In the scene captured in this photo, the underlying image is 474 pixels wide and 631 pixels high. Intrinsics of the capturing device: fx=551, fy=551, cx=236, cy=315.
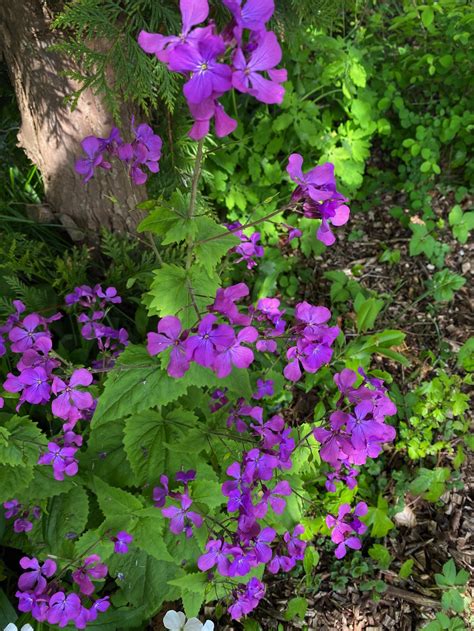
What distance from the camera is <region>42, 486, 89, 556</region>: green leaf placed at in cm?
190

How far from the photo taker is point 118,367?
5.37 feet

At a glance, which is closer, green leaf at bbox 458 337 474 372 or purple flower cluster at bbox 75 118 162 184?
purple flower cluster at bbox 75 118 162 184

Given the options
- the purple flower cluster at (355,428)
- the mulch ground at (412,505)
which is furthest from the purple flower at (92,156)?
the mulch ground at (412,505)

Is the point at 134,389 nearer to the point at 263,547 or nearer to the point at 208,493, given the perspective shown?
the point at 208,493

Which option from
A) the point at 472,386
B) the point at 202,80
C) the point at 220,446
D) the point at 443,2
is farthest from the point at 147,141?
the point at 443,2

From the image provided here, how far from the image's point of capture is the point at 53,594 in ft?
5.40

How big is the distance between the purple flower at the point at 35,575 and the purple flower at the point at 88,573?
73mm

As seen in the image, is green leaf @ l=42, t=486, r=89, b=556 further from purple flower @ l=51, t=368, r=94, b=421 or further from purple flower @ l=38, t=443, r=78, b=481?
purple flower @ l=51, t=368, r=94, b=421

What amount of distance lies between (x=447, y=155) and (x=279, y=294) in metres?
1.52

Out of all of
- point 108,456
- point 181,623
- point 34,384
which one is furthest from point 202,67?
point 181,623

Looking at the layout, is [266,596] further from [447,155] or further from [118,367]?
[447,155]

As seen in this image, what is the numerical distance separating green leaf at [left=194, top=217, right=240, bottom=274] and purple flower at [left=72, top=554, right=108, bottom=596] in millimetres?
947

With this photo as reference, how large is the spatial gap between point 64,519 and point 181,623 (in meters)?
0.53

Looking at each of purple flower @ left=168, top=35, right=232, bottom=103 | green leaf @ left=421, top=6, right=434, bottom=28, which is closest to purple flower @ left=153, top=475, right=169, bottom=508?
purple flower @ left=168, top=35, right=232, bottom=103
